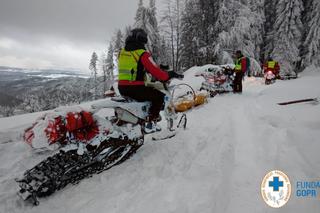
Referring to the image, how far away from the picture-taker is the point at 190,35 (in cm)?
2728

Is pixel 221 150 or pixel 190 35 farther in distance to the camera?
pixel 190 35

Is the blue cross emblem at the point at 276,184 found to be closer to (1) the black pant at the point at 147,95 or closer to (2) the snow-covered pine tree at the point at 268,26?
(1) the black pant at the point at 147,95

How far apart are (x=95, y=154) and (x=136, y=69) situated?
158cm

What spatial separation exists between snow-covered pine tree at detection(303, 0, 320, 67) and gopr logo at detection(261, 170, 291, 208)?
26653mm

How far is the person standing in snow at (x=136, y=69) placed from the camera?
376 cm

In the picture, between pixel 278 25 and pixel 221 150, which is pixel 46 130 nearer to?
pixel 221 150

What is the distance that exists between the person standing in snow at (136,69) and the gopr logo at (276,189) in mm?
2314

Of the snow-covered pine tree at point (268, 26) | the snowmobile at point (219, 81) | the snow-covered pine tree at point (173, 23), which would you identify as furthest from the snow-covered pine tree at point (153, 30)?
the snowmobile at point (219, 81)

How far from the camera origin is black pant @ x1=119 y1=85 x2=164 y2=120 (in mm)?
3938

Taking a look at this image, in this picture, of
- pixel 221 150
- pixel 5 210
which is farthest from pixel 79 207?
pixel 221 150

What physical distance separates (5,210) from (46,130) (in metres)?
0.99

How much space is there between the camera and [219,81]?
37.1ft

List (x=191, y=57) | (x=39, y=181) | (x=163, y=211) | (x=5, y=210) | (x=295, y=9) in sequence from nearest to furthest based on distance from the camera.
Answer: (x=163, y=211), (x=5, y=210), (x=39, y=181), (x=295, y=9), (x=191, y=57)

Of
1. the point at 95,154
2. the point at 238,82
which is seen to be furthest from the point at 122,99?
the point at 238,82
